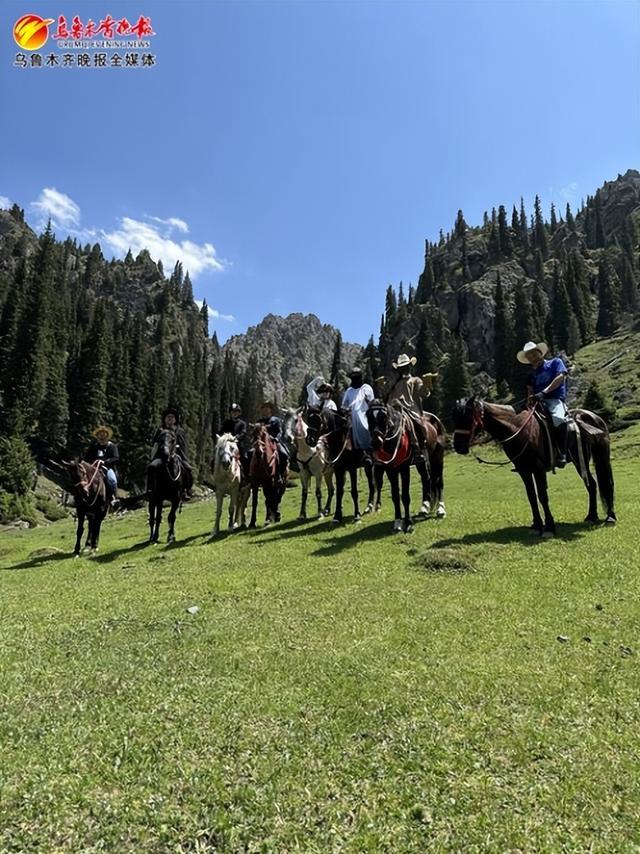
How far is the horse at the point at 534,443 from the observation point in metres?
12.4

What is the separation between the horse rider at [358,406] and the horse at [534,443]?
10.7 feet

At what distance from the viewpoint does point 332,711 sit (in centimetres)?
528

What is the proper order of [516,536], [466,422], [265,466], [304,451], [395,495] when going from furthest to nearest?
[304,451]
[265,466]
[395,495]
[516,536]
[466,422]

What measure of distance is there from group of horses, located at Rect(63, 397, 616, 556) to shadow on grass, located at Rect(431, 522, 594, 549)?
1.12 ft

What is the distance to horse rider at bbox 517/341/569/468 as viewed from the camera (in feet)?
42.5

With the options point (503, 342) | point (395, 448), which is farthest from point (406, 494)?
point (503, 342)

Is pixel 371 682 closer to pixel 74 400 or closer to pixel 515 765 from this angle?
pixel 515 765

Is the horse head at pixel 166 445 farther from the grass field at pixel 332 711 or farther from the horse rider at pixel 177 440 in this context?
the grass field at pixel 332 711

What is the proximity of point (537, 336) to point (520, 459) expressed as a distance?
11307cm

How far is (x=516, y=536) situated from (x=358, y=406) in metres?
6.05

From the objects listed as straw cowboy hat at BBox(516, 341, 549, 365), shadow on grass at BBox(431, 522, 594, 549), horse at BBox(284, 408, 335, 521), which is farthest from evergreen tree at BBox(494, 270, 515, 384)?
shadow on grass at BBox(431, 522, 594, 549)

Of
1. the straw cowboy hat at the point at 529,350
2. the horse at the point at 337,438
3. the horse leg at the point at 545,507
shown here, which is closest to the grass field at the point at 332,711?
the horse leg at the point at 545,507

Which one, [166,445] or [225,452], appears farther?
[225,452]

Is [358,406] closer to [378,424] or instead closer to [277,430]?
[378,424]
